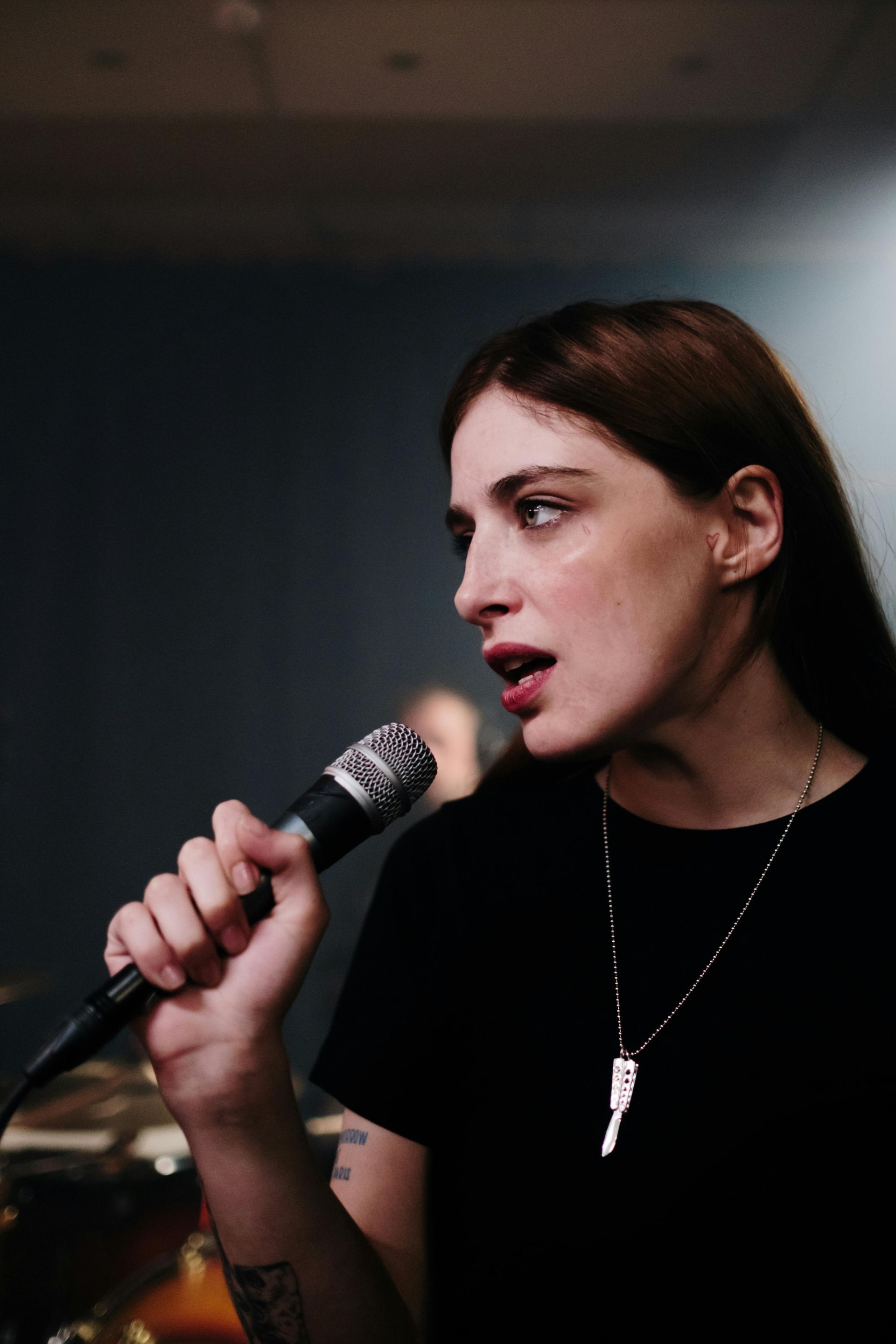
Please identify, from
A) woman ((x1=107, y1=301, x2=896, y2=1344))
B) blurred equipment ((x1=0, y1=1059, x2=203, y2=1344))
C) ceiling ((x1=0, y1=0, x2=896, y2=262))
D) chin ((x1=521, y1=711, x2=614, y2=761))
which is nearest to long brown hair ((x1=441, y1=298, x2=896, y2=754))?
woman ((x1=107, y1=301, x2=896, y2=1344))

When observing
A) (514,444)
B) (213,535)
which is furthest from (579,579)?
(213,535)

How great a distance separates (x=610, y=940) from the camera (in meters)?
1.06

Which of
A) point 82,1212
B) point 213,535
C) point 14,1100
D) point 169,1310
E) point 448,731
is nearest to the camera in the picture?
point 14,1100

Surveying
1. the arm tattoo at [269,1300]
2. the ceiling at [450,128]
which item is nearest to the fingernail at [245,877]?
the arm tattoo at [269,1300]

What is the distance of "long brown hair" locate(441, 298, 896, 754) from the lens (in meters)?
1.01

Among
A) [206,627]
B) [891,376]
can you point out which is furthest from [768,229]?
[206,627]

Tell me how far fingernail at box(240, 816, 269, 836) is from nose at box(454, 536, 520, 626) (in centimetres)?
35

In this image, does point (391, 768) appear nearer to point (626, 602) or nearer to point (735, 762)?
point (626, 602)

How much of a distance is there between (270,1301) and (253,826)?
0.46m

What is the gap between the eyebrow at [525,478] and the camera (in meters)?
0.97

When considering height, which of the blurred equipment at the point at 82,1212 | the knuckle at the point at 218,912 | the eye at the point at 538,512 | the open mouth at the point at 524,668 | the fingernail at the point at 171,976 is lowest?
the blurred equipment at the point at 82,1212

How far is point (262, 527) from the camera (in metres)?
3.62

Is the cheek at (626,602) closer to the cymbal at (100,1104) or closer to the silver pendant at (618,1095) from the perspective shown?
the silver pendant at (618,1095)

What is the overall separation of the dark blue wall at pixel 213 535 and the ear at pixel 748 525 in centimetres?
234
